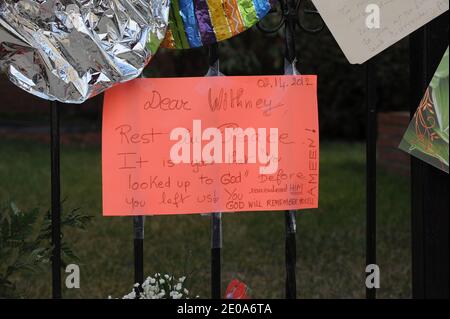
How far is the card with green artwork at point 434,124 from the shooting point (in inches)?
71.6

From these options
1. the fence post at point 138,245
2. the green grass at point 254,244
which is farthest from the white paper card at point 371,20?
the green grass at point 254,244

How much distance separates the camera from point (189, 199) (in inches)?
74.7

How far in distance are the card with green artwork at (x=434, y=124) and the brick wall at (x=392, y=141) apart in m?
6.01

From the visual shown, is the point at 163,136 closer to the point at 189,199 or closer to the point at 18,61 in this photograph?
the point at 189,199

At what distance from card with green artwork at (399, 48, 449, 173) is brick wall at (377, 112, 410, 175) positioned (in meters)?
6.01

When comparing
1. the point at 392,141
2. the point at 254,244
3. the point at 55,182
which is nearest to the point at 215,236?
the point at 55,182

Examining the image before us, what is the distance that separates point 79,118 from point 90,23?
972 centimetres

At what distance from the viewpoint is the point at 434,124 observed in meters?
1.83

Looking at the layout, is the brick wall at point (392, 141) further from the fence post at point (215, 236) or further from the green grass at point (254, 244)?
the fence post at point (215, 236)

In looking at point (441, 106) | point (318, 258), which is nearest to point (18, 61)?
point (441, 106)

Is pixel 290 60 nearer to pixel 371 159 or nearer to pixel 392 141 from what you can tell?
pixel 371 159

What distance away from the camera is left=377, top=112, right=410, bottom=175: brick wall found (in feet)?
26.2

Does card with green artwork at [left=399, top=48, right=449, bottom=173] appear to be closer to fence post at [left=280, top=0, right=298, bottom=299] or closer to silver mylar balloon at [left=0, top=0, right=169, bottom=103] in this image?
fence post at [left=280, top=0, right=298, bottom=299]
